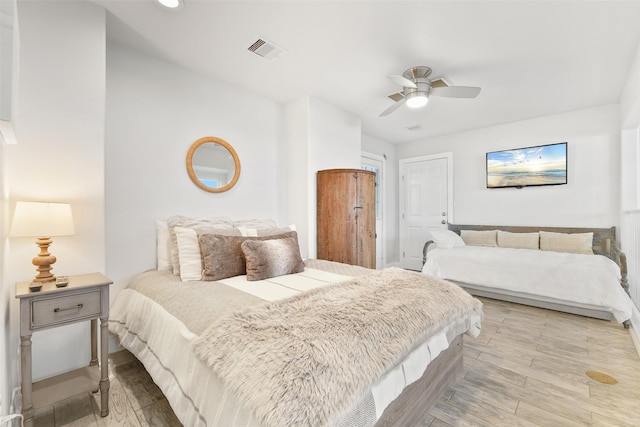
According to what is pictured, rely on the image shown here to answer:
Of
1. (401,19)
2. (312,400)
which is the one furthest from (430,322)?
(401,19)

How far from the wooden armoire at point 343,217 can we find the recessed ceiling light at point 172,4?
6.56ft

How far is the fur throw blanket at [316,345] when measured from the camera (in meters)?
0.87

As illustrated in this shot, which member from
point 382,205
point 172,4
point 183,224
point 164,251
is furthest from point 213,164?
point 382,205

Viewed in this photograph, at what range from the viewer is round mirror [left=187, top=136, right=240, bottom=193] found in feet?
8.98

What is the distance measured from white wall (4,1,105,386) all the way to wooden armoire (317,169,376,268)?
6.96 ft

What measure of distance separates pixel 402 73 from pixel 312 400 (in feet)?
9.67

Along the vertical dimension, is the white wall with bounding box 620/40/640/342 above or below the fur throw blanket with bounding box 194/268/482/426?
above

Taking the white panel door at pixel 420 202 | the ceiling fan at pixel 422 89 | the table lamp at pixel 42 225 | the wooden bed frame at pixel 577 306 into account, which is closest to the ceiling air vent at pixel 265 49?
the ceiling fan at pixel 422 89

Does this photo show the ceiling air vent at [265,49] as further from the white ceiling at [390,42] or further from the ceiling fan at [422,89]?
the ceiling fan at [422,89]

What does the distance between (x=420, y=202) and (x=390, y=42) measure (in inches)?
141

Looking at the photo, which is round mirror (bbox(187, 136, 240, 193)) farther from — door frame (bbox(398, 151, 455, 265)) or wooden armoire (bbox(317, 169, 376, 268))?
door frame (bbox(398, 151, 455, 265))

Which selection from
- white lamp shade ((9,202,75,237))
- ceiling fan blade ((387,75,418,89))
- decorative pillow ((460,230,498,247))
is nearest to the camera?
white lamp shade ((9,202,75,237))

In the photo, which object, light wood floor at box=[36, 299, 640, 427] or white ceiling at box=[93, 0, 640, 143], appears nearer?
light wood floor at box=[36, 299, 640, 427]

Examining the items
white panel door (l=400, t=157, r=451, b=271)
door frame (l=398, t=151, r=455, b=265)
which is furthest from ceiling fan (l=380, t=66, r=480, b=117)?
white panel door (l=400, t=157, r=451, b=271)
